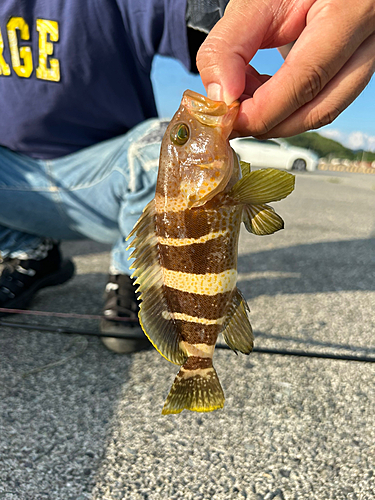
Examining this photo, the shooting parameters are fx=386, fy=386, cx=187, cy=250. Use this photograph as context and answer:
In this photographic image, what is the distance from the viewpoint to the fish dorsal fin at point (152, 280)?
37.6 inches

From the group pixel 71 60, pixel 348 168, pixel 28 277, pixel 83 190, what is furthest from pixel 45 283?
pixel 348 168

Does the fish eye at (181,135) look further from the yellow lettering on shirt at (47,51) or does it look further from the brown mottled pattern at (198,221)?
the yellow lettering on shirt at (47,51)

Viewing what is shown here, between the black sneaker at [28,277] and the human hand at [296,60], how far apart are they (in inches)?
68.0

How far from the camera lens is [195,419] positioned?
1408 millimetres

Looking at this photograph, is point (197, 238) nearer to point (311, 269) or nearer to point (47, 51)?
point (47, 51)

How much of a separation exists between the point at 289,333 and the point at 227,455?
0.90m

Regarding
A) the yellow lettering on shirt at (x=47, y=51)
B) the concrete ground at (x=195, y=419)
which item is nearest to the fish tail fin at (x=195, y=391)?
the concrete ground at (x=195, y=419)

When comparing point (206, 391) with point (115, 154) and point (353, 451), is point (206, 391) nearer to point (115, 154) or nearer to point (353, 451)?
point (353, 451)

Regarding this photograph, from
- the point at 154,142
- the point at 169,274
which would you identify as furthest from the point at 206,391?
the point at 154,142

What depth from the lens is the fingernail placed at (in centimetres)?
91

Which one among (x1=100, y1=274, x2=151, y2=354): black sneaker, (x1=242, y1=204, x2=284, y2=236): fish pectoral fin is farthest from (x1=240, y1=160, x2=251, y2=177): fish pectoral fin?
(x1=100, y1=274, x2=151, y2=354): black sneaker

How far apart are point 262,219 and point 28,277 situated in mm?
1783

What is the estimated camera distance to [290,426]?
138 cm

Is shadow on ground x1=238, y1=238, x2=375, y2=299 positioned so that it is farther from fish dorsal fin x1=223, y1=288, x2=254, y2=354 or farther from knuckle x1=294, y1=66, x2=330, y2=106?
knuckle x1=294, y1=66, x2=330, y2=106
